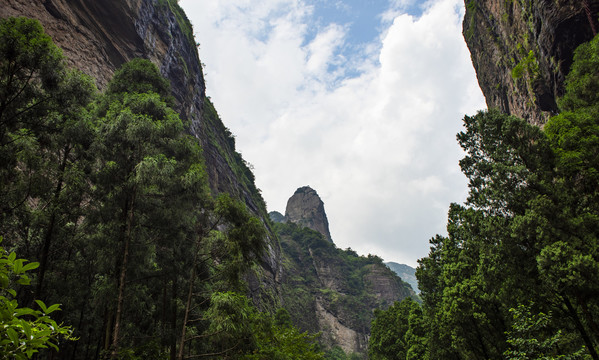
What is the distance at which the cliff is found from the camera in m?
23.1

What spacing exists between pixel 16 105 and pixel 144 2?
31.8 metres

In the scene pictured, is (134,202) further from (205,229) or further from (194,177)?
(205,229)

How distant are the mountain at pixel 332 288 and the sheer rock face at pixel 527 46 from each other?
4792 centimetres

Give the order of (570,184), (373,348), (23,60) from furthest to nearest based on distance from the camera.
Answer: (373,348)
(570,184)
(23,60)

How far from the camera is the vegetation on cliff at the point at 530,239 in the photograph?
408 inches

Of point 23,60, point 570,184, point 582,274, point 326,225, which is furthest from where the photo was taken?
point 326,225

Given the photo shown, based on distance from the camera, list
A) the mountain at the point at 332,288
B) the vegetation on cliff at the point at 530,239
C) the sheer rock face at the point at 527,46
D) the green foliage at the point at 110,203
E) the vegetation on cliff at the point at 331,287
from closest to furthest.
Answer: the green foliage at the point at 110,203 → the vegetation on cliff at the point at 530,239 → the sheer rock face at the point at 527,46 → the vegetation on cliff at the point at 331,287 → the mountain at the point at 332,288

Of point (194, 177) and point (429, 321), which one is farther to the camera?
point (429, 321)

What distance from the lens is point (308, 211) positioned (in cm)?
11419

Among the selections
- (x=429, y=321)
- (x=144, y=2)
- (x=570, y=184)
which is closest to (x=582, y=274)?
(x=570, y=184)

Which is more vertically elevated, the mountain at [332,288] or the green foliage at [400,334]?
the mountain at [332,288]

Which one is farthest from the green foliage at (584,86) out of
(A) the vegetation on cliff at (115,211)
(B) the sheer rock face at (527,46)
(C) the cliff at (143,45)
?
(C) the cliff at (143,45)

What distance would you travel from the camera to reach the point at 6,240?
10688 millimetres

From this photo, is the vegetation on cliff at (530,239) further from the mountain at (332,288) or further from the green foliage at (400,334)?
the mountain at (332,288)
